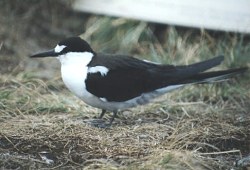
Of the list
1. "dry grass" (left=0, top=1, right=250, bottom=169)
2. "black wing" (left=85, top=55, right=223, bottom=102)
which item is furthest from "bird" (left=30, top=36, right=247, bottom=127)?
"dry grass" (left=0, top=1, right=250, bottom=169)

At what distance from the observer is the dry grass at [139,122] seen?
3.64 meters

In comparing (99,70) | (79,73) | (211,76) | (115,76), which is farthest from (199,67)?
(79,73)

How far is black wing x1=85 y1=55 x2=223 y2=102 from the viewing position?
429cm

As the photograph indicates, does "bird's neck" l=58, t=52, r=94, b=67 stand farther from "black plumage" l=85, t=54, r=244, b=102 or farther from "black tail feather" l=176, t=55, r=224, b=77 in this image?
"black tail feather" l=176, t=55, r=224, b=77

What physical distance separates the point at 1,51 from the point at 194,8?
193 centimetres

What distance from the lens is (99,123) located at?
4422 millimetres

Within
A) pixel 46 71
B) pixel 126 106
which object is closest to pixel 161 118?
pixel 126 106

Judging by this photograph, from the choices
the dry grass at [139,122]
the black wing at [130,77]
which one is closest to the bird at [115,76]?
the black wing at [130,77]

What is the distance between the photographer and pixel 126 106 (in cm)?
444

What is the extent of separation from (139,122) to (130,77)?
357 mm

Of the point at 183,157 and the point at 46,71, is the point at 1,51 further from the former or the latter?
the point at 183,157

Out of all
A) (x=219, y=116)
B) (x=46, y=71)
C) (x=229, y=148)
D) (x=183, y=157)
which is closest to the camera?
(x=183, y=157)

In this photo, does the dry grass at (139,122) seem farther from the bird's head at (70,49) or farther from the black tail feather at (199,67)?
the bird's head at (70,49)

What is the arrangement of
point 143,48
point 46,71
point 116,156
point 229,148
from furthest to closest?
1. point 143,48
2. point 46,71
3. point 229,148
4. point 116,156
